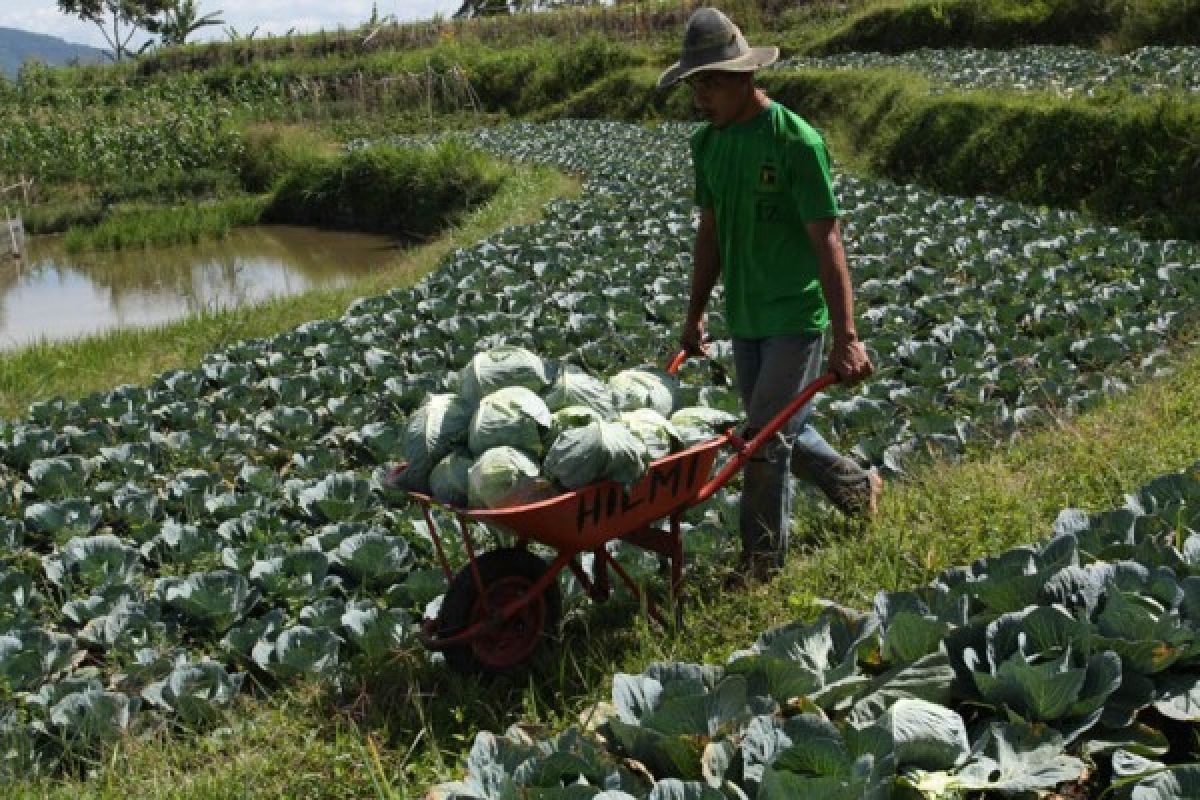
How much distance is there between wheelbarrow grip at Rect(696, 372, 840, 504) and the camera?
364 centimetres

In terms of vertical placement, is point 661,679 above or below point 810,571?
above

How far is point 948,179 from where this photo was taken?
1270cm

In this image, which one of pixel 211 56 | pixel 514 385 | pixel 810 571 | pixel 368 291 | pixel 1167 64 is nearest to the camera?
pixel 514 385

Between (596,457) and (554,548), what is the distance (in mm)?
348

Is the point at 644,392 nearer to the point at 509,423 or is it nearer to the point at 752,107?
the point at 509,423

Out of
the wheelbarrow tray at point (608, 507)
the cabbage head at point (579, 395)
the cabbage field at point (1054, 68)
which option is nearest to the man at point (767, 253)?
the wheelbarrow tray at point (608, 507)

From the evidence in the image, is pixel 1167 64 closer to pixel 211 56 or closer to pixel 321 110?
pixel 321 110

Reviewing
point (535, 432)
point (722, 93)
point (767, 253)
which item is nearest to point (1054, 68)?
point (767, 253)

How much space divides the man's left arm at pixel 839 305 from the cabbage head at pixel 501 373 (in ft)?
3.11

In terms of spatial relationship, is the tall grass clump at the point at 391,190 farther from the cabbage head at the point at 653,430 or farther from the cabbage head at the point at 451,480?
the cabbage head at the point at 451,480

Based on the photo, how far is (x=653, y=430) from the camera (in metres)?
3.50

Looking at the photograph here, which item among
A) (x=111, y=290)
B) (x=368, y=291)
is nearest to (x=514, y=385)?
(x=368, y=291)

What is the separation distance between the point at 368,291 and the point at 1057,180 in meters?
6.80

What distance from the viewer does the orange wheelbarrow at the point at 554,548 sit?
3244 millimetres
